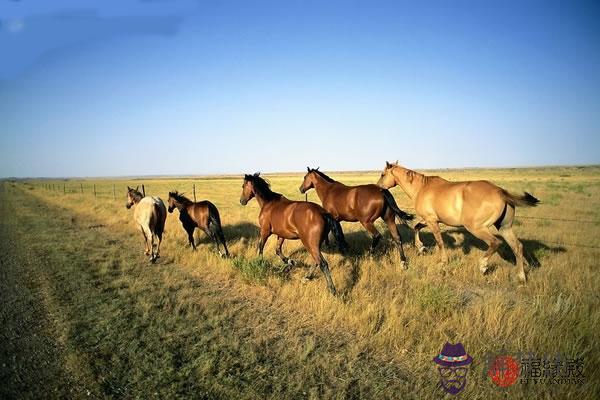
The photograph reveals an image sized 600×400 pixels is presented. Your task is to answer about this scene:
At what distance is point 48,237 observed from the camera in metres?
12.1

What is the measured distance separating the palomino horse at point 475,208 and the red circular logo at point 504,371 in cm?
345

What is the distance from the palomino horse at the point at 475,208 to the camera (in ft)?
22.0

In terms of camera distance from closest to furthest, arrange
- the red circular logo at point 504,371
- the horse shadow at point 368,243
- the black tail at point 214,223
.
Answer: the red circular logo at point 504,371 < the horse shadow at point 368,243 < the black tail at point 214,223

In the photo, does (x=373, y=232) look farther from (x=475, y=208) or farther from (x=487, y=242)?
(x=487, y=242)

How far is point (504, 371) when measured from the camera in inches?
138

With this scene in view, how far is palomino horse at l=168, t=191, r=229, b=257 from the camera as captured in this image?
9462mm

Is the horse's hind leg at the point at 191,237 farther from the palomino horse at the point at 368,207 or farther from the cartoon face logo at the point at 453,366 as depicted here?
the cartoon face logo at the point at 453,366

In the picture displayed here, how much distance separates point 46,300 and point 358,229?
10.2 m

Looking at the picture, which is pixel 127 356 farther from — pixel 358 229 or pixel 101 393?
pixel 358 229

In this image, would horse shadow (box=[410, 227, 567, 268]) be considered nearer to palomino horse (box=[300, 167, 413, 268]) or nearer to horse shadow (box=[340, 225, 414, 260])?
horse shadow (box=[340, 225, 414, 260])

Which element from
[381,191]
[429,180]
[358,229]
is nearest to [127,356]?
[381,191]

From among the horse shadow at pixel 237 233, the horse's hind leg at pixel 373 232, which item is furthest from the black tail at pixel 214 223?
the horse's hind leg at pixel 373 232

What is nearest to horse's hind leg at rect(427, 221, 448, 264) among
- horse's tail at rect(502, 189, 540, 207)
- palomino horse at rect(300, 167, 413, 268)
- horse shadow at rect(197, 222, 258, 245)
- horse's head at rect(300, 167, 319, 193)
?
palomino horse at rect(300, 167, 413, 268)

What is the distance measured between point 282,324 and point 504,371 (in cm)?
307
